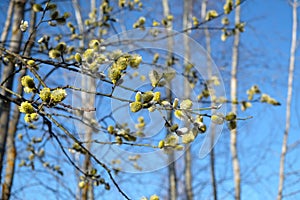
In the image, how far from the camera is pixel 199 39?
4699 millimetres

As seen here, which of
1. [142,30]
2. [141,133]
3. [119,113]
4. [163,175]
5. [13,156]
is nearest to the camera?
[119,113]

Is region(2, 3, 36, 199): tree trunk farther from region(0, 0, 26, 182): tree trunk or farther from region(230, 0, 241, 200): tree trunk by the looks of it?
region(230, 0, 241, 200): tree trunk

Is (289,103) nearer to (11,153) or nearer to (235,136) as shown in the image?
(235,136)

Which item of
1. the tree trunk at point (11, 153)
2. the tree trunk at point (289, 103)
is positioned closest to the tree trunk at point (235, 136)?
the tree trunk at point (289, 103)

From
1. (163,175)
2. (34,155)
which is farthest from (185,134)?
(163,175)

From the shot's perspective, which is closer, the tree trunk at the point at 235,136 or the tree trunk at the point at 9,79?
the tree trunk at the point at 9,79

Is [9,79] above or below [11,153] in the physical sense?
above

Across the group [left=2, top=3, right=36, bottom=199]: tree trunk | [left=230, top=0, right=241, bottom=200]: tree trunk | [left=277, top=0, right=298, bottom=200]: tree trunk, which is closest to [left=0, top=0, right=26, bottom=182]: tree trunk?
[left=2, top=3, right=36, bottom=199]: tree trunk

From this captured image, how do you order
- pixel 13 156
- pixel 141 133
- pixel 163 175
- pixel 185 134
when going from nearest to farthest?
pixel 185 134, pixel 141 133, pixel 13 156, pixel 163 175

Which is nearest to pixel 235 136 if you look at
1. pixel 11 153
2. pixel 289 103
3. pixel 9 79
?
pixel 289 103

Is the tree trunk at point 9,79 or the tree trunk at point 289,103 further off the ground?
the tree trunk at point 289,103

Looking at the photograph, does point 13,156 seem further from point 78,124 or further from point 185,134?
point 185,134

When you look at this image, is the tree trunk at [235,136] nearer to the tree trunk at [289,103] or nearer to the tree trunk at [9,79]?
the tree trunk at [289,103]

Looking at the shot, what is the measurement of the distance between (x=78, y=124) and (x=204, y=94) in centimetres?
54
